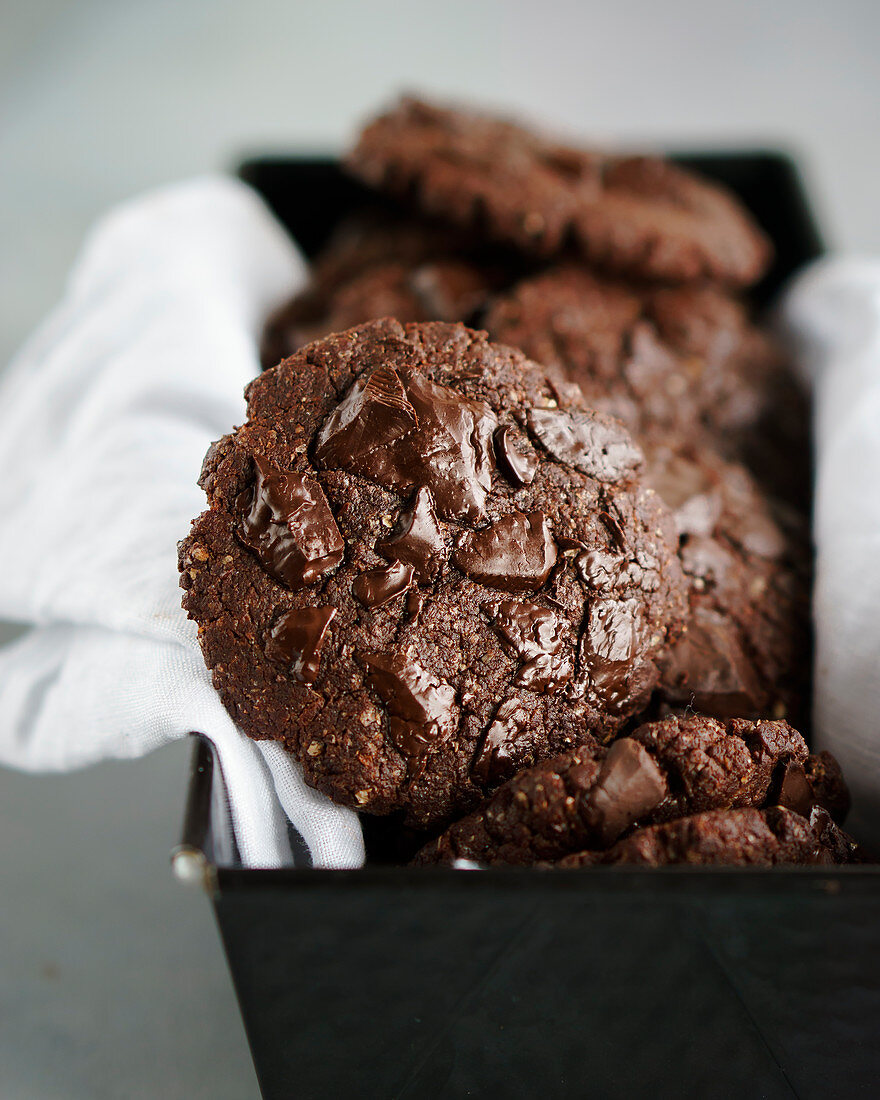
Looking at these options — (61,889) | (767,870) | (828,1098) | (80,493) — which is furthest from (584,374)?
(61,889)

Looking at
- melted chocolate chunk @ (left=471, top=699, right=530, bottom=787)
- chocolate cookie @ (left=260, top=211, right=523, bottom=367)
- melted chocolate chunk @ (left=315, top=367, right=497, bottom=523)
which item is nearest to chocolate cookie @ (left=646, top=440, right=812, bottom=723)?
melted chocolate chunk @ (left=471, top=699, right=530, bottom=787)

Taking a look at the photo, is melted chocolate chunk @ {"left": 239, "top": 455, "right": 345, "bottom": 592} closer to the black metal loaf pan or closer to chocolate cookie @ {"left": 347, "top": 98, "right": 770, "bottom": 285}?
the black metal loaf pan

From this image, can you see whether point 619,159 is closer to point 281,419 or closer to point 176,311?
point 176,311

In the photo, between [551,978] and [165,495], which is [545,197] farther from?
[551,978]

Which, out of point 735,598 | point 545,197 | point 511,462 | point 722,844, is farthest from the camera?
point 545,197

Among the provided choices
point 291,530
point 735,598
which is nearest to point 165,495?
point 291,530

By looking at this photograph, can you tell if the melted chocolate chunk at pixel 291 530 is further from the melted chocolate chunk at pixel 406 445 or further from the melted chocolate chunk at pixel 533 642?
the melted chocolate chunk at pixel 533 642

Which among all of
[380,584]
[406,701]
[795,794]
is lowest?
[795,794]

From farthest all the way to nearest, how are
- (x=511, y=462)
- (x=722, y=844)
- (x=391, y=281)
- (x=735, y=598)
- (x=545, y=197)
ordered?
(x=391, y=281) → (x=545, y=197) → (x=735, y=598) → (x=511, y=462) → (x=722, y=844)
